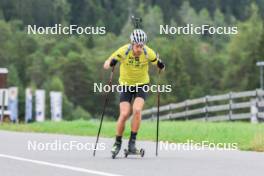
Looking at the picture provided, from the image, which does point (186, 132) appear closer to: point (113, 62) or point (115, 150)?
point (113, 62)

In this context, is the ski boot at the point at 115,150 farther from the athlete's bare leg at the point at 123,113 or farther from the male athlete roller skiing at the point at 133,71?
the athlete's bare leg at the point at 123,113

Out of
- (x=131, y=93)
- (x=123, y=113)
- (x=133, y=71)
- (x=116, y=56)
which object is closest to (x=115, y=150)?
(x=123, y=113)

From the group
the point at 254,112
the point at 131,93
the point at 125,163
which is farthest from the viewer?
the point at 254,112

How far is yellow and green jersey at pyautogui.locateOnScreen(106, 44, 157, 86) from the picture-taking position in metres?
13.2

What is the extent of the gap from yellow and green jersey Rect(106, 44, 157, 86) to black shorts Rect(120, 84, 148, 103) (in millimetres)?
89

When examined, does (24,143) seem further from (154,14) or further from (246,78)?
(154,14)

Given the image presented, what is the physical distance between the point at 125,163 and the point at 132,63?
76.1 inches

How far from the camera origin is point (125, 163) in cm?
1185

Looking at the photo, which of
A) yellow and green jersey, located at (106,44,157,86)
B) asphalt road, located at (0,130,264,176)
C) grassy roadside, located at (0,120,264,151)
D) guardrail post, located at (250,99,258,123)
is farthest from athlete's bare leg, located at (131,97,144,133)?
guardrail post, located at (250,99,258,123)

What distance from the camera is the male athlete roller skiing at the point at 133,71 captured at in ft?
43.2

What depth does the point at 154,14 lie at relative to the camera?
18762cm

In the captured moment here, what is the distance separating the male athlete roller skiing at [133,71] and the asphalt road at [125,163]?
462 millimetres

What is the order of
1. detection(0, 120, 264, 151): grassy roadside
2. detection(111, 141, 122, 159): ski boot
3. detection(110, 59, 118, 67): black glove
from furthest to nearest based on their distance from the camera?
detection(0, 120, 264, 151): grassy roadside, detection(110, 59, 118, 67): black glove, detection(111, 141, 122, 159): ski boot

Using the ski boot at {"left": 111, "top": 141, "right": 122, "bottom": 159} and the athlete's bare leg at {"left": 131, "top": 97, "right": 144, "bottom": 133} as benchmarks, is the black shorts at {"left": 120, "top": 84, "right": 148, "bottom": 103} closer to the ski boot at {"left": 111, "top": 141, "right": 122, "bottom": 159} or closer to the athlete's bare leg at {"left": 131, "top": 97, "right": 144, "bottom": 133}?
the athlete's bare leg at {"left": 131, "top": 97, "right": 144, "bottom": 133}
